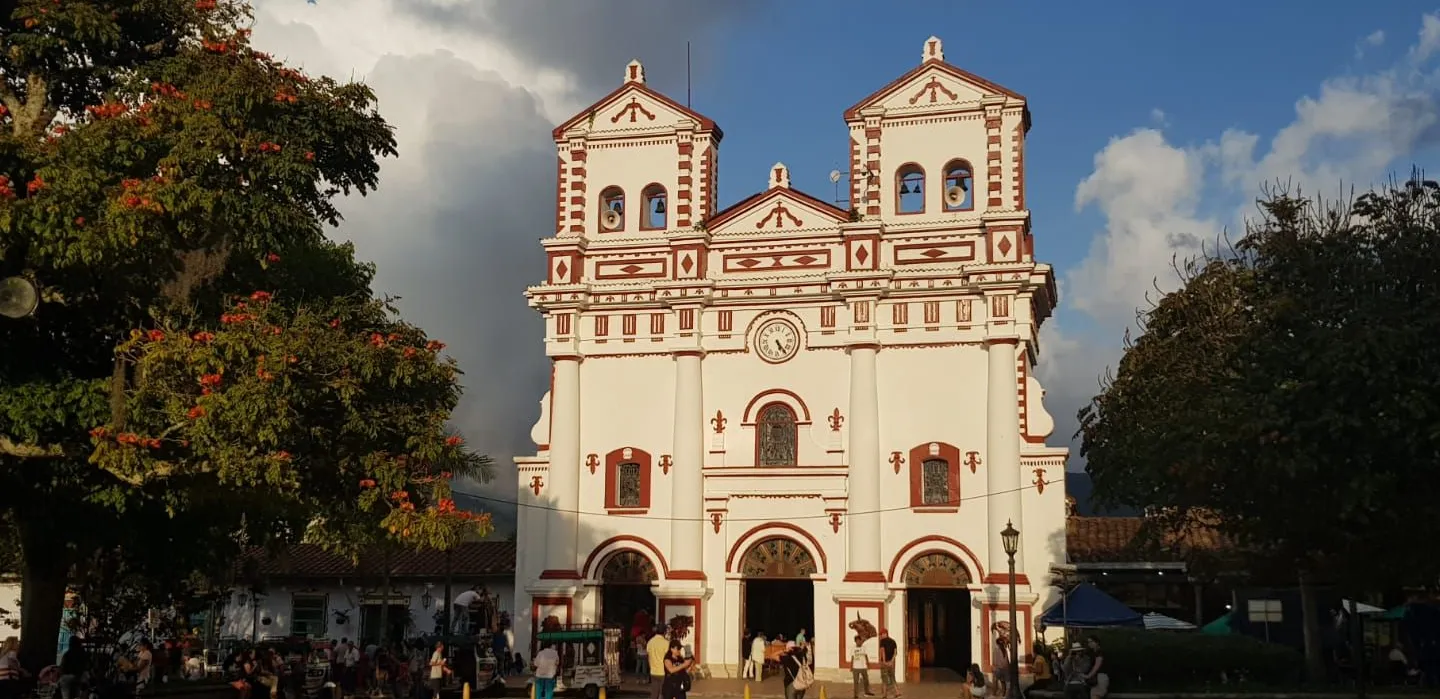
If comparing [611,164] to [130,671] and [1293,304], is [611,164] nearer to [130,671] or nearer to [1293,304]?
[130,671]

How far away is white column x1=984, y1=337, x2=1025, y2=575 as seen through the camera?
32656 mm

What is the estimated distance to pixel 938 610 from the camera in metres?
36.0

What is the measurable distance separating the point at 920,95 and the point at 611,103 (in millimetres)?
8153

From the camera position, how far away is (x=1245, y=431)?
20438 millimetres

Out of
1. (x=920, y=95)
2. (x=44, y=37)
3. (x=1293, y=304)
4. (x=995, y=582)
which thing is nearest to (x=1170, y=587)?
(x=995, y=582)

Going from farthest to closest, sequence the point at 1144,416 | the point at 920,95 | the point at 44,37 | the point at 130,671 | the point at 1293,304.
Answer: the point at 920,95
the point at 1144,416
the point at 130,671
the point at 1293,304
the point at 44,37

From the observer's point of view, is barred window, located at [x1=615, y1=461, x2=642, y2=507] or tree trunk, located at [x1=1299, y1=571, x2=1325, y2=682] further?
barred window, located at [x1=615, y1=461, x2=642, y2=507]

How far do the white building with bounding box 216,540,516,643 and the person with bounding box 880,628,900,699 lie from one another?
14.2 meters

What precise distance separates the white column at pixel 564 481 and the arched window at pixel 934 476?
846 centimetres

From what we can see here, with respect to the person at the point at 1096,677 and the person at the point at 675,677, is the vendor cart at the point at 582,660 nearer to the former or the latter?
the person at the point at 675,677

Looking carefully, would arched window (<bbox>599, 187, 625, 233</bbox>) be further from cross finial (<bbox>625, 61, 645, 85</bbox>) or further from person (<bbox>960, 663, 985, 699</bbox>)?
person (<bbox>960, 663, 985, 699</bbox>)

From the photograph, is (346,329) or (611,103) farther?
(611,103)

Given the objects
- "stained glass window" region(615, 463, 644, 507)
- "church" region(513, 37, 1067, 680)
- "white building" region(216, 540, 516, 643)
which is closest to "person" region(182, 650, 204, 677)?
"white building" region(216, 540, 516, 643)

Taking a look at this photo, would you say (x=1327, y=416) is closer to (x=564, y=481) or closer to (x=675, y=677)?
(x=675, y=677)
